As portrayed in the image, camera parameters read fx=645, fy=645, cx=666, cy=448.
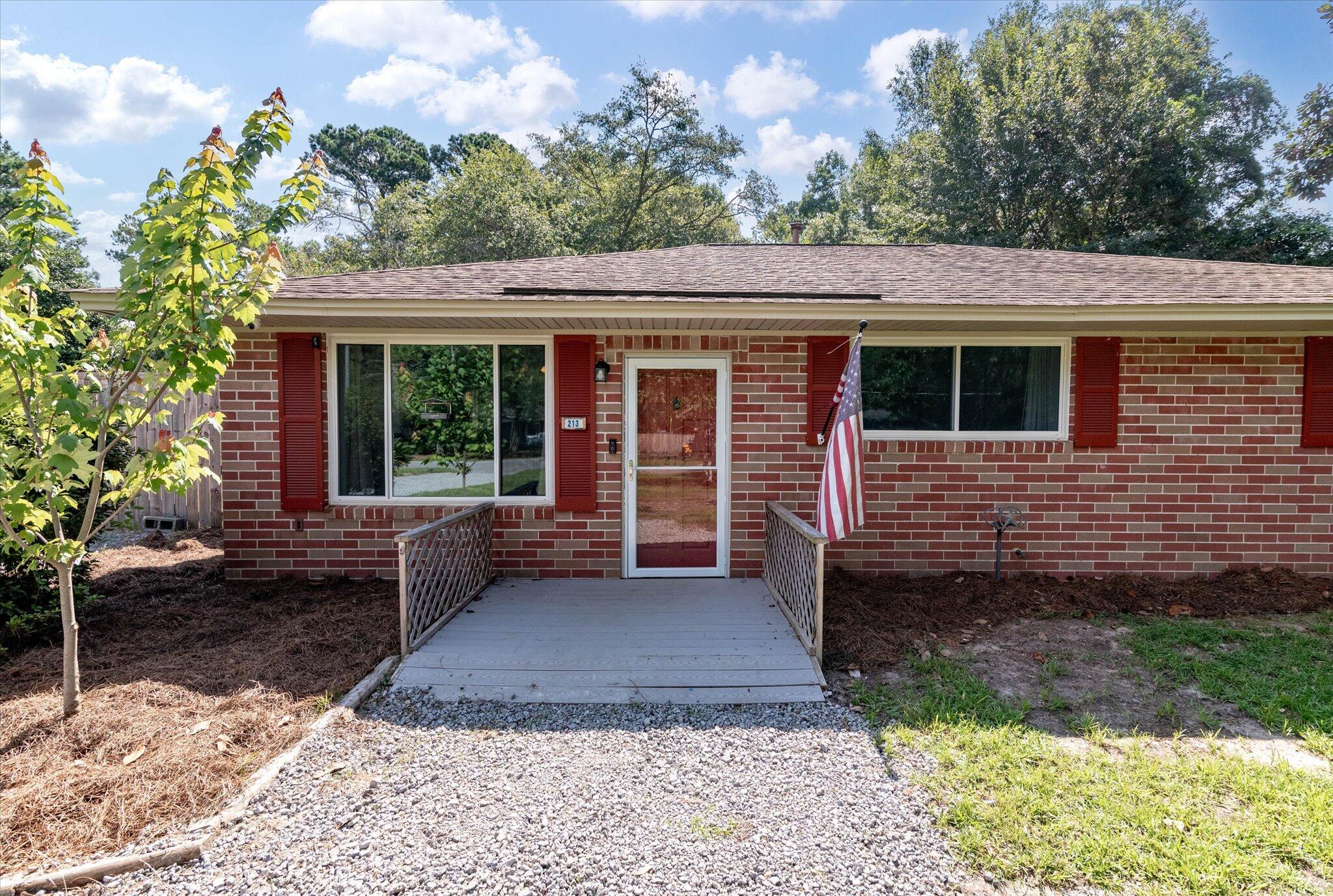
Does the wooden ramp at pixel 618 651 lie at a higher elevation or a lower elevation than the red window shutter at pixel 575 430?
lower

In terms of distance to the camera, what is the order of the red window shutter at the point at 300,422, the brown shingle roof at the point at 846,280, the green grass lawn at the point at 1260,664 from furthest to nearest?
the red window shutter at the point at 300,422 → the brown shingle roof at the point at 846,280 → the green grass lawn at the point at 1260,664

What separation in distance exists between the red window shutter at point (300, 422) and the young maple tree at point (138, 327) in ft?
7.15

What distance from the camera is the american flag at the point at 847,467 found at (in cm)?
425

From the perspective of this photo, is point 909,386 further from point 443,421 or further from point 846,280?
point 443,421

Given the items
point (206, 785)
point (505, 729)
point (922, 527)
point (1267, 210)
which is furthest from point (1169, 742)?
point (1267, 210)

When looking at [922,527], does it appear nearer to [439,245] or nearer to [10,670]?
[10,670]

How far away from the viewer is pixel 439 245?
67.9 ft

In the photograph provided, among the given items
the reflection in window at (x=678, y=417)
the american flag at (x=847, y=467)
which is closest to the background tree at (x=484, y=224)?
the reflection in window at (x=678, y=417)

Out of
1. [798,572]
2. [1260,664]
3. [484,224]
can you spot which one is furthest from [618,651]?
[484,224]

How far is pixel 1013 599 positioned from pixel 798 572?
228cm

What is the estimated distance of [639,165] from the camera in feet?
74.8

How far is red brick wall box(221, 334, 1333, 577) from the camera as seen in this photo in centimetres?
608

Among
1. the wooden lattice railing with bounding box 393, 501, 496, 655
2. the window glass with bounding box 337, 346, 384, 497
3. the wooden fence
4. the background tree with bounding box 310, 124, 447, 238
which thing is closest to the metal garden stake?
the wooden lattice railing with bounding box 393, 501, 496, 655

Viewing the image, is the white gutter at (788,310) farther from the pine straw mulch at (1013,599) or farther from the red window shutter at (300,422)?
the pine straw mulch at (1013,599)
